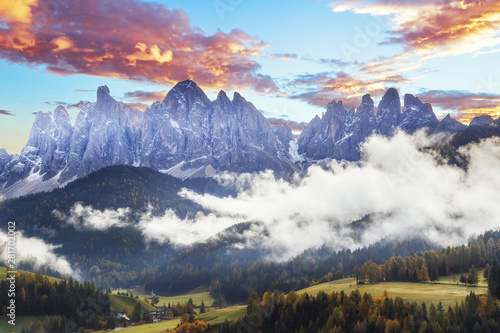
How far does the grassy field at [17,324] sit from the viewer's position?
159 meters

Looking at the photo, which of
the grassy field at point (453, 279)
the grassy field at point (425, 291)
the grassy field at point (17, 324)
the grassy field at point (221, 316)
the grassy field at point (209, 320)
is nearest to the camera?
the grassy field at point (425, 291)

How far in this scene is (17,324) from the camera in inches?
6560

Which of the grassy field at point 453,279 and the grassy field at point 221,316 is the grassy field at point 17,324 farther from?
the grassy field at point 453,279

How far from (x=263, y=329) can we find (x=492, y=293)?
7231 centimetres

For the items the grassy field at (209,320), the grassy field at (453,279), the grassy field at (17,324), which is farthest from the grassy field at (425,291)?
the grassy field at (17,324)

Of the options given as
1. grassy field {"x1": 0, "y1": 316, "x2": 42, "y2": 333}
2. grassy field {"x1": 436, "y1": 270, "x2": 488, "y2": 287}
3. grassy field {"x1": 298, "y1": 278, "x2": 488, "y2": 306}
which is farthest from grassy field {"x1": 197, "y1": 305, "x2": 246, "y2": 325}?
grassy field {"x1": 436, "y1": 270, "x2": 488, "y2": 287}

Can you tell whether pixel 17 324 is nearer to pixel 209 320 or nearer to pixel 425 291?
pixel 209 320

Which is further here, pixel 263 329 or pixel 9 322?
pixel 9 322

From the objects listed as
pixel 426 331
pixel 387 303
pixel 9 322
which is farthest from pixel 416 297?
pixel 9 322

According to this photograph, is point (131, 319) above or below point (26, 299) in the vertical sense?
below

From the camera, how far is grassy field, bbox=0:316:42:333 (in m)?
159

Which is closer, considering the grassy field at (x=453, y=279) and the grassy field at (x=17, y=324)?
the grassy field at (x=17, y=324)

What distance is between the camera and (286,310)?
5610 inches

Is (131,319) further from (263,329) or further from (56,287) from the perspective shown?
(263,329)
